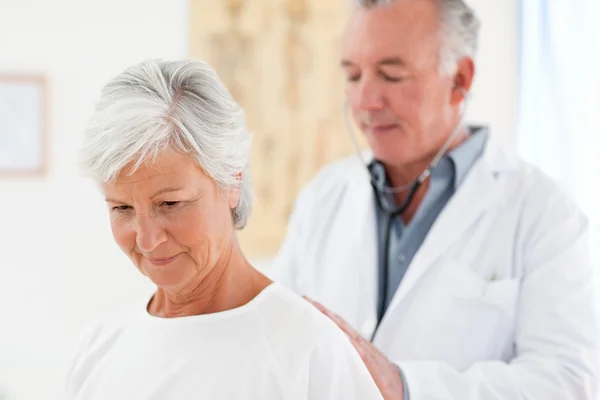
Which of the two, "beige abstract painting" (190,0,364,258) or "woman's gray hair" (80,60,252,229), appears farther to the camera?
"beige abstract painting" (190,0,364,258)

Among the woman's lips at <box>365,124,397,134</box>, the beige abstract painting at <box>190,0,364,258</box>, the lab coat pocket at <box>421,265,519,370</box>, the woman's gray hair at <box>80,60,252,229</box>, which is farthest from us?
the beige abstract painting at <box>190,0,364,258</box>

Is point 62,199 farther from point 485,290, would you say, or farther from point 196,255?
point 196,255

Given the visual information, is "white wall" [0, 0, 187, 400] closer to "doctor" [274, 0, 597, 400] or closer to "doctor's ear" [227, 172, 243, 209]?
"doctor" [274, 0, 597, 400]

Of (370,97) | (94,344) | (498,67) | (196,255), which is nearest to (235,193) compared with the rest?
(196,255)

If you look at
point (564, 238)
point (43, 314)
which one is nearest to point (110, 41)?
point (43, 314)

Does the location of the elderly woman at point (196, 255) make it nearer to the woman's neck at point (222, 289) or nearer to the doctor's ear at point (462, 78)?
the woman's neck at point (222, 289)

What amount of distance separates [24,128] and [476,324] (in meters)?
1.92

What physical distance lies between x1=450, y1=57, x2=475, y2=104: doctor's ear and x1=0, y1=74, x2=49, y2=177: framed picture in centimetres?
166

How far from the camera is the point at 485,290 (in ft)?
5.14

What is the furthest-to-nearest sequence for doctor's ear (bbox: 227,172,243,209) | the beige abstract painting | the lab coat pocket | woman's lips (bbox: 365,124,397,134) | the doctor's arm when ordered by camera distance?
1. the beige abstract painting
2. woman's lips (bbox: 365,124,397,134)
3. the lab coat pocket
4. the doctor's arm
5. doctor's ear (bbox: 227,172,243,209)

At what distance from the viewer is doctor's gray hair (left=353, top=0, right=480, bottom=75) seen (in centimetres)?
168

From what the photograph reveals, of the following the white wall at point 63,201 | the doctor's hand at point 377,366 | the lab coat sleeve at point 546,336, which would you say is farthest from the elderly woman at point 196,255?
the white wall at point 63,201

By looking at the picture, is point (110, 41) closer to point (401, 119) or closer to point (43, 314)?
point (43, 314)

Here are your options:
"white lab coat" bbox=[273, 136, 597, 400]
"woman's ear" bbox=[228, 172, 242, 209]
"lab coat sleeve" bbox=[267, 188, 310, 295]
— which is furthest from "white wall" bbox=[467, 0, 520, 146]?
"woman's ear" bbox=[228, 172, 242, 209]
